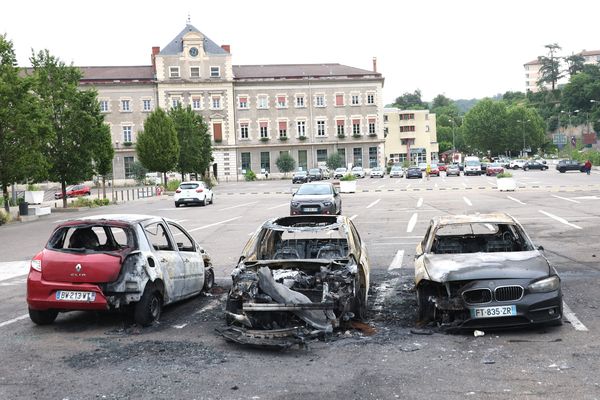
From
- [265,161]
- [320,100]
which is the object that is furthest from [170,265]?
[320,100]

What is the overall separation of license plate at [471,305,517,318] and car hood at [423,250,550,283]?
372 mm

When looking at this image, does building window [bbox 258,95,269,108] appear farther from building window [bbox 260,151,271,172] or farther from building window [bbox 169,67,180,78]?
building window [bbox 169,67,180,78]

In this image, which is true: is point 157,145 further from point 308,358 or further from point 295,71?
point 308,358

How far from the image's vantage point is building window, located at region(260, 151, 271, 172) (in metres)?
92.3

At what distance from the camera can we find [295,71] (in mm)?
92438

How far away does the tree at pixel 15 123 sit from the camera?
102 ft

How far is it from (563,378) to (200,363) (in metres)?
3.64

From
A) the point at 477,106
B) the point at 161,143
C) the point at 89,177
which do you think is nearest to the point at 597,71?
the point at 477,106

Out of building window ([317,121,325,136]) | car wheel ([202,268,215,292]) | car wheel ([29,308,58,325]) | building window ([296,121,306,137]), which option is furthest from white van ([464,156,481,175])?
car wheel ([29,308,58,325])

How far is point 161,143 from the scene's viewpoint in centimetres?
5847

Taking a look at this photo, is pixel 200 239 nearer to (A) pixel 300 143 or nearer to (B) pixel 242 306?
(B) pixel 242 306

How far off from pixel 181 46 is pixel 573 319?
84240 millimetres

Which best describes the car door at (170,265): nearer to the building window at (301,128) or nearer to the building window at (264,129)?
the building window at (264,129)

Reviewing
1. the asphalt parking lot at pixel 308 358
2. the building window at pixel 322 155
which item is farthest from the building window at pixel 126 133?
the asphalt parking lot at pixel 308 358
